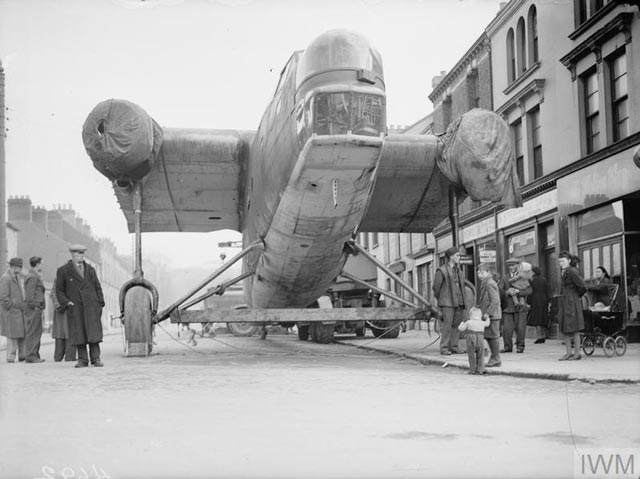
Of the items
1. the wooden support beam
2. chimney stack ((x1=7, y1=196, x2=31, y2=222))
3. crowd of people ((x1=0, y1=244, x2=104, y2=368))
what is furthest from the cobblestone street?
chimney stack ((x1=7, y1=196, x2=31, y2=222))

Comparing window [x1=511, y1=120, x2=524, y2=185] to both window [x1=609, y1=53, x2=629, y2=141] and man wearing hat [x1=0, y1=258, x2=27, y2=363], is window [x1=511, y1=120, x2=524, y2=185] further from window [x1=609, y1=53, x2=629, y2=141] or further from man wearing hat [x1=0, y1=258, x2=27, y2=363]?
man wearing hat [x1=0, y1=258, x2=27, y2=363]

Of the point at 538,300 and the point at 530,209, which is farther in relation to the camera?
the point at 530,209

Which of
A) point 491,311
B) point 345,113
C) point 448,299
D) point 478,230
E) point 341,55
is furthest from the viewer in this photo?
point 478,230

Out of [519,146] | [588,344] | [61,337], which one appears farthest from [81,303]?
[519,146]

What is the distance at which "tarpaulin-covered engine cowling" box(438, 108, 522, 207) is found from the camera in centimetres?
1093

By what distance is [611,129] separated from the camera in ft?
50.0

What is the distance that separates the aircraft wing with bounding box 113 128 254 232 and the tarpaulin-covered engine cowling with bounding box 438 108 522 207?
3755 millimetres

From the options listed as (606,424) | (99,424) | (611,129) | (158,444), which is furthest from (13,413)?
(611,129)

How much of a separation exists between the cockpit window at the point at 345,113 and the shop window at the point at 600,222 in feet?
27.9

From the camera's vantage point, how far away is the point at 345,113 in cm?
817

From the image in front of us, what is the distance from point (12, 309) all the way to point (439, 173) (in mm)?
7593

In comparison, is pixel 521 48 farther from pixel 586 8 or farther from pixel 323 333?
pixel 323 333

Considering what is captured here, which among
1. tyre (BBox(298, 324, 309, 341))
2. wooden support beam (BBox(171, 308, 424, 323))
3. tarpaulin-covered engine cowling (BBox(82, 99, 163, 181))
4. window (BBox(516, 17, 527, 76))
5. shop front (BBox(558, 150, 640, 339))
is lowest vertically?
tyre (BBox(298, 324, 309, 341))

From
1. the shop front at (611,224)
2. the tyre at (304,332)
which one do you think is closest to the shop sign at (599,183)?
the shop front at (611,224)
